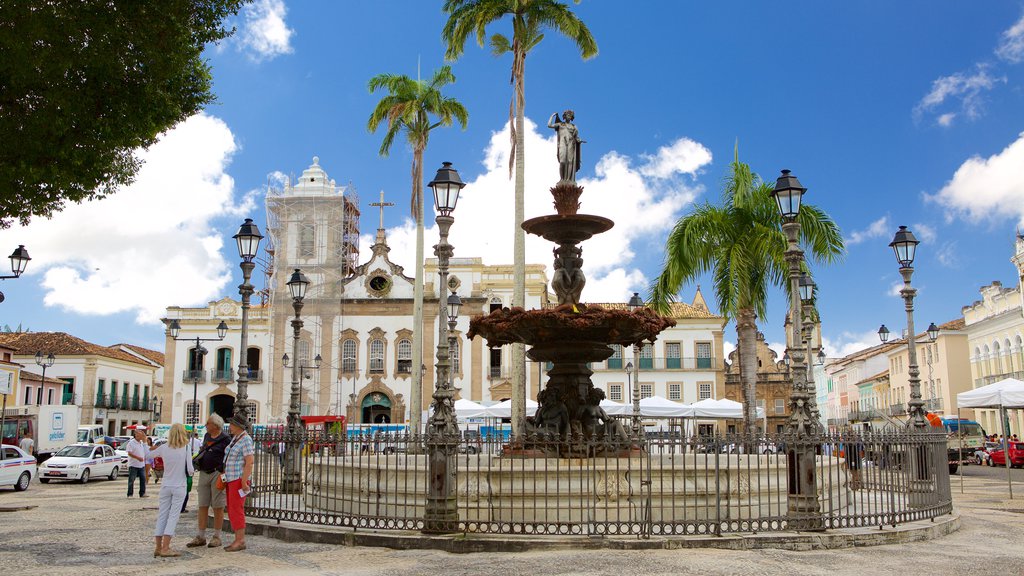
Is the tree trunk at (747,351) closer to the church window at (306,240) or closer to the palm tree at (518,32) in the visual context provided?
the palm tree at (518,32)

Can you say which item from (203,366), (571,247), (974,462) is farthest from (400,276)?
(571,247)

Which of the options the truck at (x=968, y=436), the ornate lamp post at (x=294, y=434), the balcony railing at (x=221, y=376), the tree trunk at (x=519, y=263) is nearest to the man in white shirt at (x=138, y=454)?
the ornate lamp post at (x=294, y=434)

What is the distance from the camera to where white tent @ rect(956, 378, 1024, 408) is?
1828 cm

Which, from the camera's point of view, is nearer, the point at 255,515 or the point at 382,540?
the point at 382,540

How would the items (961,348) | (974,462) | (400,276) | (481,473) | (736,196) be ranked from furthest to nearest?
(961,348), (400,276), (974,462), (736,196), (481,473)

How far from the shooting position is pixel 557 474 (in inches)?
392

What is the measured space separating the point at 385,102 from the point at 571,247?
758 inches

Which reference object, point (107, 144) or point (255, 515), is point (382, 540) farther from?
point (107, 144)

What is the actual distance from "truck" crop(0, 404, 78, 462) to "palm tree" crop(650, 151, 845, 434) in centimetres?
2497

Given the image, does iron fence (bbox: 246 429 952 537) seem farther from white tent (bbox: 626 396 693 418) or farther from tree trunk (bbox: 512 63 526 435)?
white tent (bbox: 626 396 693 418)

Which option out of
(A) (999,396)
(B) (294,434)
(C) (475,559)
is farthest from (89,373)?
(C) (475,559)

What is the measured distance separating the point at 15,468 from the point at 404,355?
29893mm

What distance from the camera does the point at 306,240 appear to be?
50.0 m

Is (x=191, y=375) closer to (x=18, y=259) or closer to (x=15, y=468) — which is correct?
(x=15, y=468)
